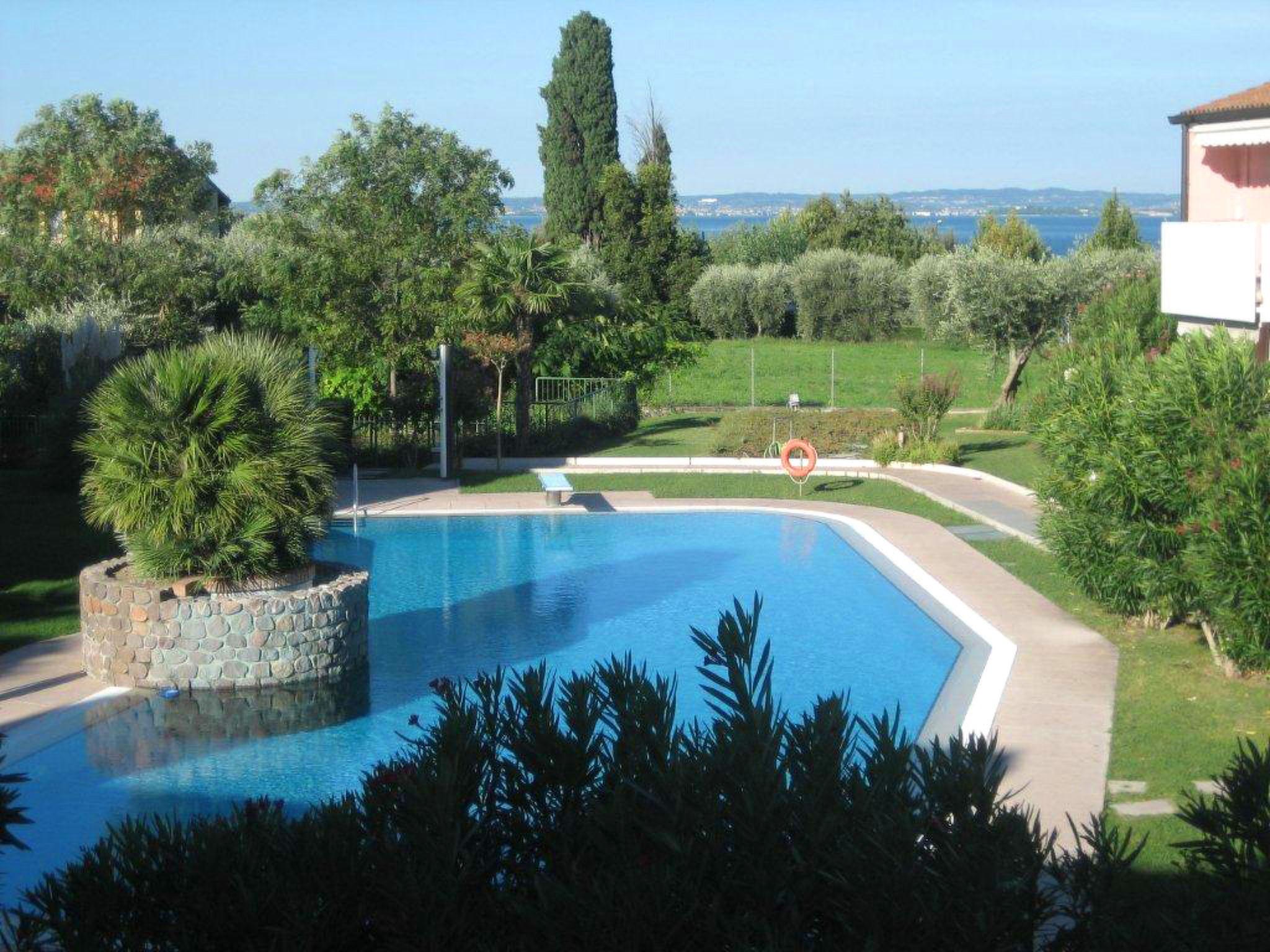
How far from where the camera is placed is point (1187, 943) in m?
3.18

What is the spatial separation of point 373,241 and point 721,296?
29680mm

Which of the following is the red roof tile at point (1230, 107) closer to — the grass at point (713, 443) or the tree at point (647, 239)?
the grass at point (713, 443)

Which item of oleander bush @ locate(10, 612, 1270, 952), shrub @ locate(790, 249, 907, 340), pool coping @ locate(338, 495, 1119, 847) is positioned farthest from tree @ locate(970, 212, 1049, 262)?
oleander bush @ locate(10, 612, 1270, 952)

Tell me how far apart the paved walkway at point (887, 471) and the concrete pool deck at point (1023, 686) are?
141 centimetres

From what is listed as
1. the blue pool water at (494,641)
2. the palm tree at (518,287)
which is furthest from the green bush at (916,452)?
the palm tree at (518,287)

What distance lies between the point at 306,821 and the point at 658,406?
91.9 feet

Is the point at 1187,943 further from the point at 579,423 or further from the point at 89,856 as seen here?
the point at 579,423

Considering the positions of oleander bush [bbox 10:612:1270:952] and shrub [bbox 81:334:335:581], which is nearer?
oleander bush [bbox 10:612:1270:952]

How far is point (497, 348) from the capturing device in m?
23.6

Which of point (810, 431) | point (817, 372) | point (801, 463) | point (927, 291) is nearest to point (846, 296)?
point (927, 291)

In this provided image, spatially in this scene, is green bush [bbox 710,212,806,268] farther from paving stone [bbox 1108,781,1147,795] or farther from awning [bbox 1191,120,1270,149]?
paving stone [bbox 1108,781,1147,795]

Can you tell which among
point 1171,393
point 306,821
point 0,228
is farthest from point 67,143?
point 306,821

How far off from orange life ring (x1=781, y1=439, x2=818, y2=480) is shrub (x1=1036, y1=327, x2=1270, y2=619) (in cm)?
803

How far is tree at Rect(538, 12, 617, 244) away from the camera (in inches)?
1962
